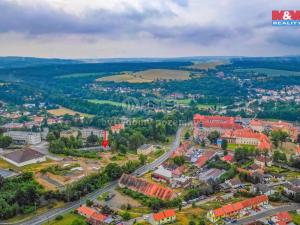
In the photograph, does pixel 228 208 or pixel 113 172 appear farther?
pixel 113 172

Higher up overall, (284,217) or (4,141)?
(4,141)

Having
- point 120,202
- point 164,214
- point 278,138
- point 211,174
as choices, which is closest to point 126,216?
point 164,214

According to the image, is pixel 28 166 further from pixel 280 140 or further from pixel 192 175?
pixel 280 140

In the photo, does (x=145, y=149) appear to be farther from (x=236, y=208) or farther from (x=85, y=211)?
(x=236, y=208)

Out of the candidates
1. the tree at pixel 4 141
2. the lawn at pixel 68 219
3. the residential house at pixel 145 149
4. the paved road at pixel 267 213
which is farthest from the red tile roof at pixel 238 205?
the tree at pixel 4 141

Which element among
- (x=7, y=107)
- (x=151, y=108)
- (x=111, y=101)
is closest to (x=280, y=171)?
(x=151, y=108)

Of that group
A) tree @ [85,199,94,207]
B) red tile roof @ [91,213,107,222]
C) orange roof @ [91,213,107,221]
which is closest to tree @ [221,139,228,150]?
tree @ [85,199,94,207]
